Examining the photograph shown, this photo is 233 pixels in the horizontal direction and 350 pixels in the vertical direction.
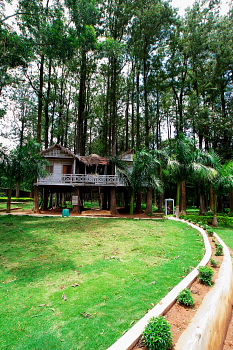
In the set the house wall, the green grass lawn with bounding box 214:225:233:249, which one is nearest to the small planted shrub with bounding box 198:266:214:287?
the green grass lawn with bounding box 214:225:233:249

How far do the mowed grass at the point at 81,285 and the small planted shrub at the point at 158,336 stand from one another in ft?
1.48

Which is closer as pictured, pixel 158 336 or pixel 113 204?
pixel 158 336

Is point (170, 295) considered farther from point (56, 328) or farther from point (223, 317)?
point (56, 328)

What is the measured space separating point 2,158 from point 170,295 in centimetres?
1463

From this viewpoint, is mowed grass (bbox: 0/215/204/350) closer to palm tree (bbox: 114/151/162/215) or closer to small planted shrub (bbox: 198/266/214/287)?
small planted shrub (bbox: 198/266/214/287)

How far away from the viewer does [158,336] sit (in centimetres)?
231

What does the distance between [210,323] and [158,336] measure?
3.97 feet

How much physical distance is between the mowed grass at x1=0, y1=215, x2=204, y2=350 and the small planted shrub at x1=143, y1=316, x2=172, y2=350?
45cm

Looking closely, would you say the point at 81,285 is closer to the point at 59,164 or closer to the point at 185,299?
the point at 185,299

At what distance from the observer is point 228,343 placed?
12.0 feet

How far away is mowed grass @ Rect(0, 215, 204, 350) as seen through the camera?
267 centimetres

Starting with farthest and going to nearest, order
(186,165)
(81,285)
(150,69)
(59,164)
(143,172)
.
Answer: (150,69) < (59,164) < (143,172) < (186,165) < (81,285)

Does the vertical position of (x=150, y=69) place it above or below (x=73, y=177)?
above

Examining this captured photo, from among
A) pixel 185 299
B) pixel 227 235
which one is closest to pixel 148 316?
pixel 185 299
